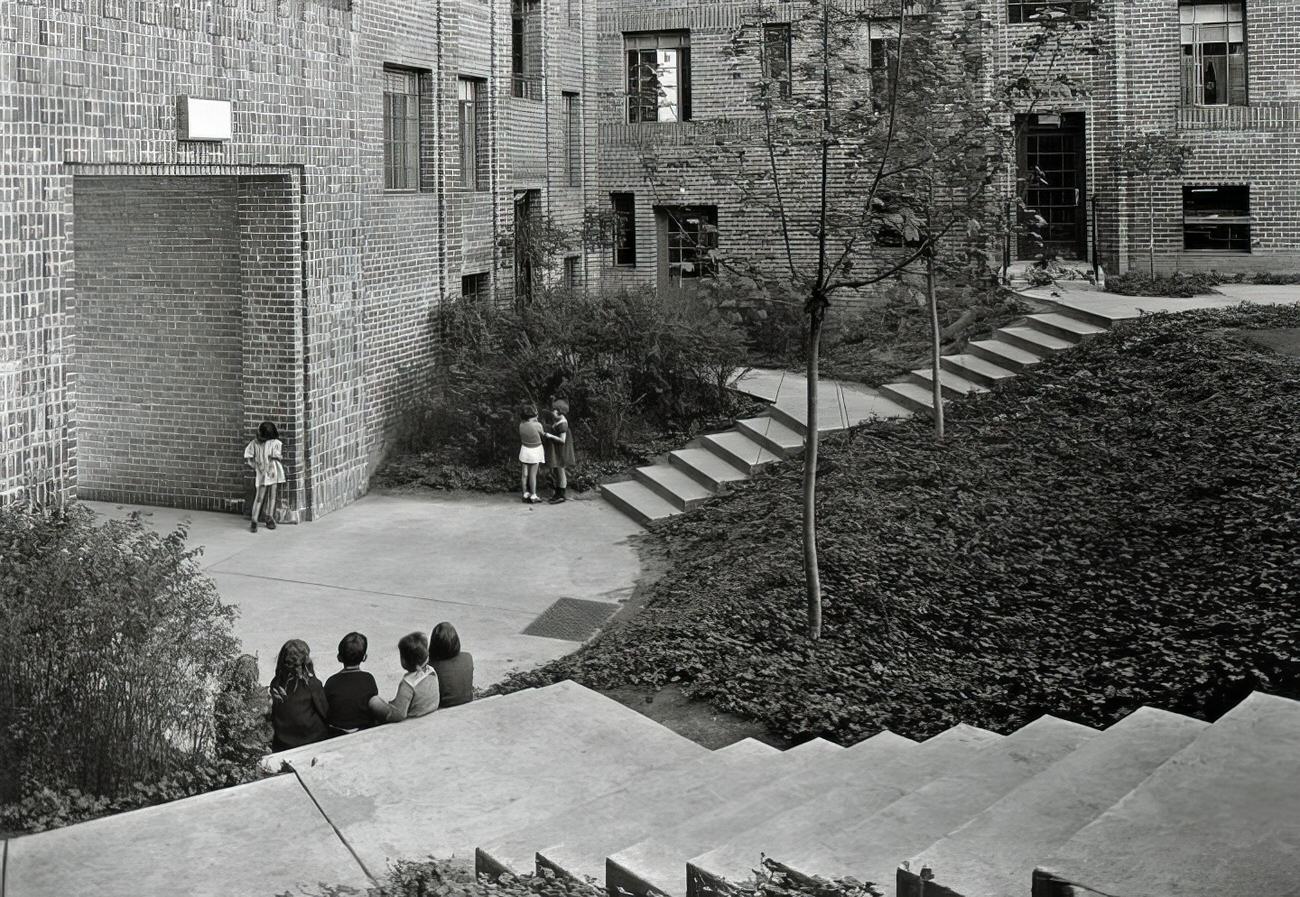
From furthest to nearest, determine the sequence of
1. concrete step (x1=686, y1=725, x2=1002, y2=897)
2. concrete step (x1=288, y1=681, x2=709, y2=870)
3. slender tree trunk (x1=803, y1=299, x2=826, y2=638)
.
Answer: slender tree trunk (x1=803, y1=299, x2=826, y2=638) → concrete step (x1=288, y1=681, x2=709, y2=870) → concrete step (x1=686, y1=725, x2=1002, y2=897)

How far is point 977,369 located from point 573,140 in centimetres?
1049

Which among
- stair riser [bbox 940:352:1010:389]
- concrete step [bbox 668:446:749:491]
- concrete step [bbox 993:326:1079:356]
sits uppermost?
concrete step [bbox 993:326:1079:356]

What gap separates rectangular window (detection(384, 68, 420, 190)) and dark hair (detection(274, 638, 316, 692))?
11.1 meters

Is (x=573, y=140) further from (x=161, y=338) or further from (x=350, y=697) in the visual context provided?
(x=350, y=697)

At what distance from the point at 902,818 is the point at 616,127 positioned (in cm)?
2221

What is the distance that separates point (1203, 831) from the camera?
491cm

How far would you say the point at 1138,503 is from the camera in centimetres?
1223

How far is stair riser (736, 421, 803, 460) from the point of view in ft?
56.8

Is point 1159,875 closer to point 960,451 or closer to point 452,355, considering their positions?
point 960,451

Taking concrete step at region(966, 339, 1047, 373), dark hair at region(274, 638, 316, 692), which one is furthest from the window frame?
dark hair at region(274, 638, 316, 692)

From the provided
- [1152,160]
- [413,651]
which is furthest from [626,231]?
[413,651]

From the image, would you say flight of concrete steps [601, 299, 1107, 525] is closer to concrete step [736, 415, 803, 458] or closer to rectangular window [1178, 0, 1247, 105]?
concrete step [736, 415, 803, 458]

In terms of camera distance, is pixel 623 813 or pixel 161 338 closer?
pixel 623 813

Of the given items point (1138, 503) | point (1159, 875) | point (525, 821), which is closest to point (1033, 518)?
point (1138, 503)
